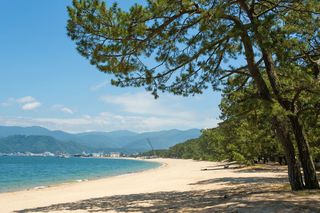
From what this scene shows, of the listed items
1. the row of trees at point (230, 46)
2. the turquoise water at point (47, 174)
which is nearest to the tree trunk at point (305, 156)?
the row of trees at point (230, 46)

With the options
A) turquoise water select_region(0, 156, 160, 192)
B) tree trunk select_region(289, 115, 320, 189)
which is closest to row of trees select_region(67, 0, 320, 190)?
tree trunk select_region(289, 115, 320, 189)

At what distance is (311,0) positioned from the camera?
973 centimetres

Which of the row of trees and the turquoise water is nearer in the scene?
the row of trees

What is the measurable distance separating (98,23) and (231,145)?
35.3 meters

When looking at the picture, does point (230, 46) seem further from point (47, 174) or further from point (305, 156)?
point (47, 174)

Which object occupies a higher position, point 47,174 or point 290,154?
point 47,174

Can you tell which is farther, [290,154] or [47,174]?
[47,174]

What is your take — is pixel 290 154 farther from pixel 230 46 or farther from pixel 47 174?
pixel 47 174

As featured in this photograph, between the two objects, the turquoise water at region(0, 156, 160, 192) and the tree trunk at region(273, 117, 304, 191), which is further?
the turquoise water at region(0, 156, 160, 192)

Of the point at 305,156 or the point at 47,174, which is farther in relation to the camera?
the point at 47,174

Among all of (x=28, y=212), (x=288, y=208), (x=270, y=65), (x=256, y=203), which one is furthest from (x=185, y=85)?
(x=28, y=212)

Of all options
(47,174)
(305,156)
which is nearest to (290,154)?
(305,156)

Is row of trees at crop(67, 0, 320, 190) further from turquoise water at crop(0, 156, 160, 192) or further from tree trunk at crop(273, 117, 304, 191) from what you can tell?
turquoise water at crop(0, 156, 160, 192)

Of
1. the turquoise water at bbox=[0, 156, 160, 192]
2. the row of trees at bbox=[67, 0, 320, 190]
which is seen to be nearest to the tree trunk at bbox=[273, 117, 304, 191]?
the row of trees at bbox=[67, 0, 320, 190]
